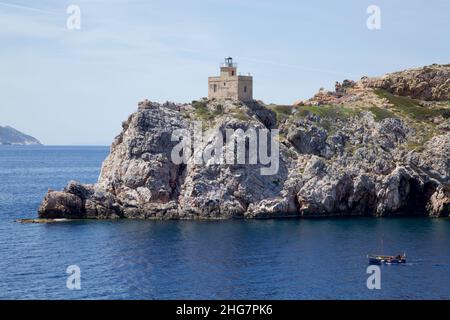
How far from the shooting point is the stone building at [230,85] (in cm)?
13150

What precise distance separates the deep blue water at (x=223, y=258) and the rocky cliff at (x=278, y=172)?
14.7 ft

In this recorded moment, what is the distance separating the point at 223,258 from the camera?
86625mm

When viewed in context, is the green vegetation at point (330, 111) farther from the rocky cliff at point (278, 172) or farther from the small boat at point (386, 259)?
the small boat at point (386, 259)

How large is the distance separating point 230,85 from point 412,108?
40.4 m

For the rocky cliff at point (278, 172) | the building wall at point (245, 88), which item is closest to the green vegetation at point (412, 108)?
the rocky cliff at point (278, 172)

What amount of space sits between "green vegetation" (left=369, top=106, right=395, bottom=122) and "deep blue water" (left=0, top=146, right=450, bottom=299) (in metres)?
25.9

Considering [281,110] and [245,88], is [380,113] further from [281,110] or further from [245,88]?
[245,88]

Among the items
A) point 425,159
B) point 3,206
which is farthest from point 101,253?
point 425,159

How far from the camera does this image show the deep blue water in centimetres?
7112

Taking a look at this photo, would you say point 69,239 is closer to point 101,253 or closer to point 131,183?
point 101,253

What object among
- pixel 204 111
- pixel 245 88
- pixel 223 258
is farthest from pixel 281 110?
pixel 223 258

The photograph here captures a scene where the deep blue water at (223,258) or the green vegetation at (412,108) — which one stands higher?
the green vegetation at (412,108)
